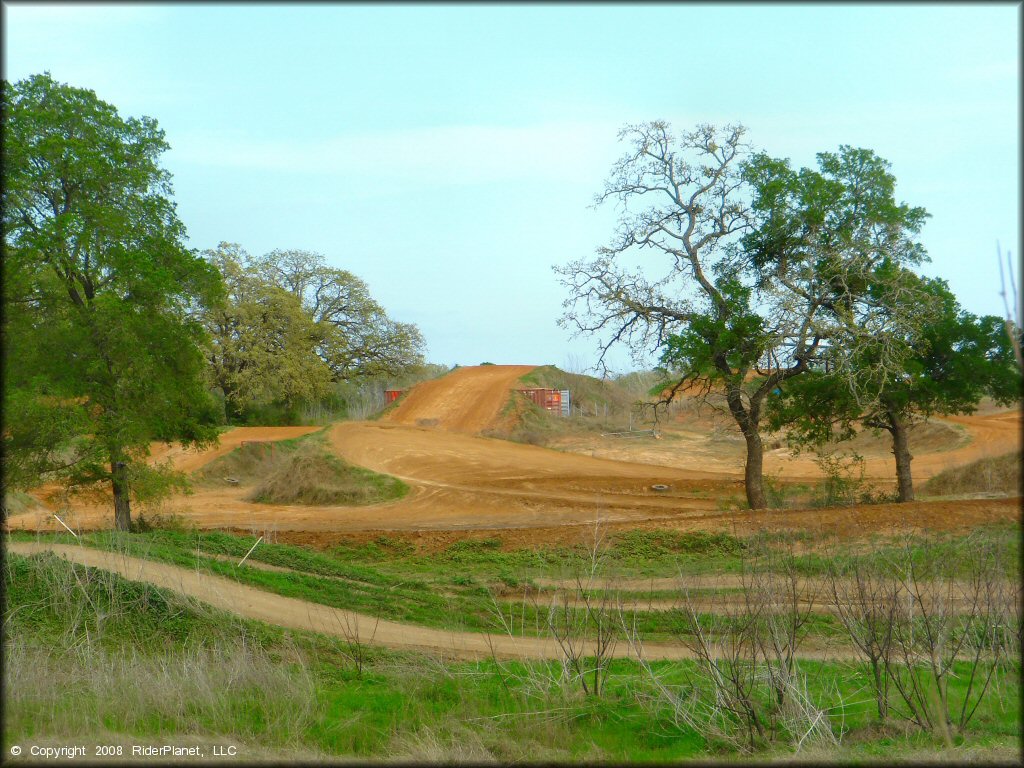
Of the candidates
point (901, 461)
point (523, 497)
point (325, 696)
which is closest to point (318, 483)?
point (523, 497)

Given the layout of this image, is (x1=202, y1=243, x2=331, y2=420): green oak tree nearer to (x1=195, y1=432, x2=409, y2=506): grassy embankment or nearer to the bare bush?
(x1=195, y1=432, x2=409, y2=506): grassy embankment

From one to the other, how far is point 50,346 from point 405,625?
11148 millimetres

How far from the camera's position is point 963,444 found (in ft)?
116

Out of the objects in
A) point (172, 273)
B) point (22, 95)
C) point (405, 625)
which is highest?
point (22, 95)

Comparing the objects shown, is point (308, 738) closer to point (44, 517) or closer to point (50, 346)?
point (50, 346)

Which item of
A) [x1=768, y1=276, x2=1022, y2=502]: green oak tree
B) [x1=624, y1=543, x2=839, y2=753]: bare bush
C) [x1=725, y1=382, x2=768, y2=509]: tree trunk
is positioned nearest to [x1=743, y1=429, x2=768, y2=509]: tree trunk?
[x1=725, y1=382, x2=768, y2=509]: tree trunk

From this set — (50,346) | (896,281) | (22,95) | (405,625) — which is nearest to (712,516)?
(896,281)

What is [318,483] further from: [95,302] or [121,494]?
[95,302]

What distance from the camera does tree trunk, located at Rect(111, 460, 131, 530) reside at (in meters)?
20.6

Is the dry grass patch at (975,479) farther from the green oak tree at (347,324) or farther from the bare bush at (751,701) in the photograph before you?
the green oak tree at (347,324)

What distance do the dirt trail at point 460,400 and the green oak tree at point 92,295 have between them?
26181 millimetres

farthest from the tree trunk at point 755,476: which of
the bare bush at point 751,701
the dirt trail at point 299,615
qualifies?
the bare bush at point 751,701

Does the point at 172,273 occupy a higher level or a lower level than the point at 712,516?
higher

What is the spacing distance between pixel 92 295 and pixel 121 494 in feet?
16.6
